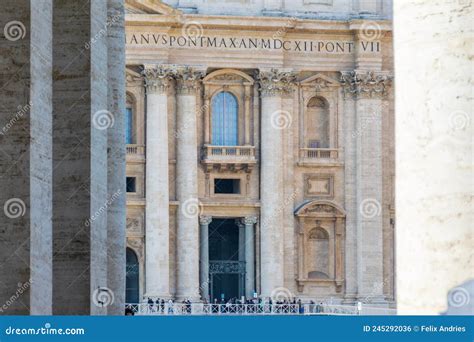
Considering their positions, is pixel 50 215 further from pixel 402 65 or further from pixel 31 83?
pixel 402 65

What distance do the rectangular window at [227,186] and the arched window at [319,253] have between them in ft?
10.9

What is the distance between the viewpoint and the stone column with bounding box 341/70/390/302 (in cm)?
6862

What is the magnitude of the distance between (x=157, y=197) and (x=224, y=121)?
393cm

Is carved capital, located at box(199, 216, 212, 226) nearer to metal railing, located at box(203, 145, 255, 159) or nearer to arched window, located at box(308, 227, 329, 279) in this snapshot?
metal railing, located at box(203, 145, 255, 159)

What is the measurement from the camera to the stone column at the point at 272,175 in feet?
221

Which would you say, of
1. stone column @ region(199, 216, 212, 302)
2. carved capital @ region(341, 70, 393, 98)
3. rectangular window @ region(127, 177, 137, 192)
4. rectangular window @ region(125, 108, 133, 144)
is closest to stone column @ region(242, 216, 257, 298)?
stone column @ region(199, 216, 212, 302)

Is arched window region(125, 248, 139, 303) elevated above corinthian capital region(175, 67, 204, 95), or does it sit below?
below

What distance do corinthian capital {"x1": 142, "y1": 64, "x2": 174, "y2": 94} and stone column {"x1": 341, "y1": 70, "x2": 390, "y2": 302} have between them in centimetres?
683

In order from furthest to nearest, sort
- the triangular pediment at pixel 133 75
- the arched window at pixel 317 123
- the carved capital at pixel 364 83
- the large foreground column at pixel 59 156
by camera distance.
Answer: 1. the arched window at pixel 317 123
2. the carved capital at pixel 364 83
3. the triangular pediment at pixel 133 75
4. the large foreground column at pixel 59 156

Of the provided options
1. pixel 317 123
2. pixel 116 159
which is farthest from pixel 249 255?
pixel 116 159

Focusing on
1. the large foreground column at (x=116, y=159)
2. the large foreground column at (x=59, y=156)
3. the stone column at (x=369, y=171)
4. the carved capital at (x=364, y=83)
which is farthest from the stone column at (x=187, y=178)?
the large foreground column at (x=116, y=159)

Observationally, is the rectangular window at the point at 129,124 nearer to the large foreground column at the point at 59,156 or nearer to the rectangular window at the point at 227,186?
the rectangular window at the point at 227,186

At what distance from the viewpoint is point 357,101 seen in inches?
2724
